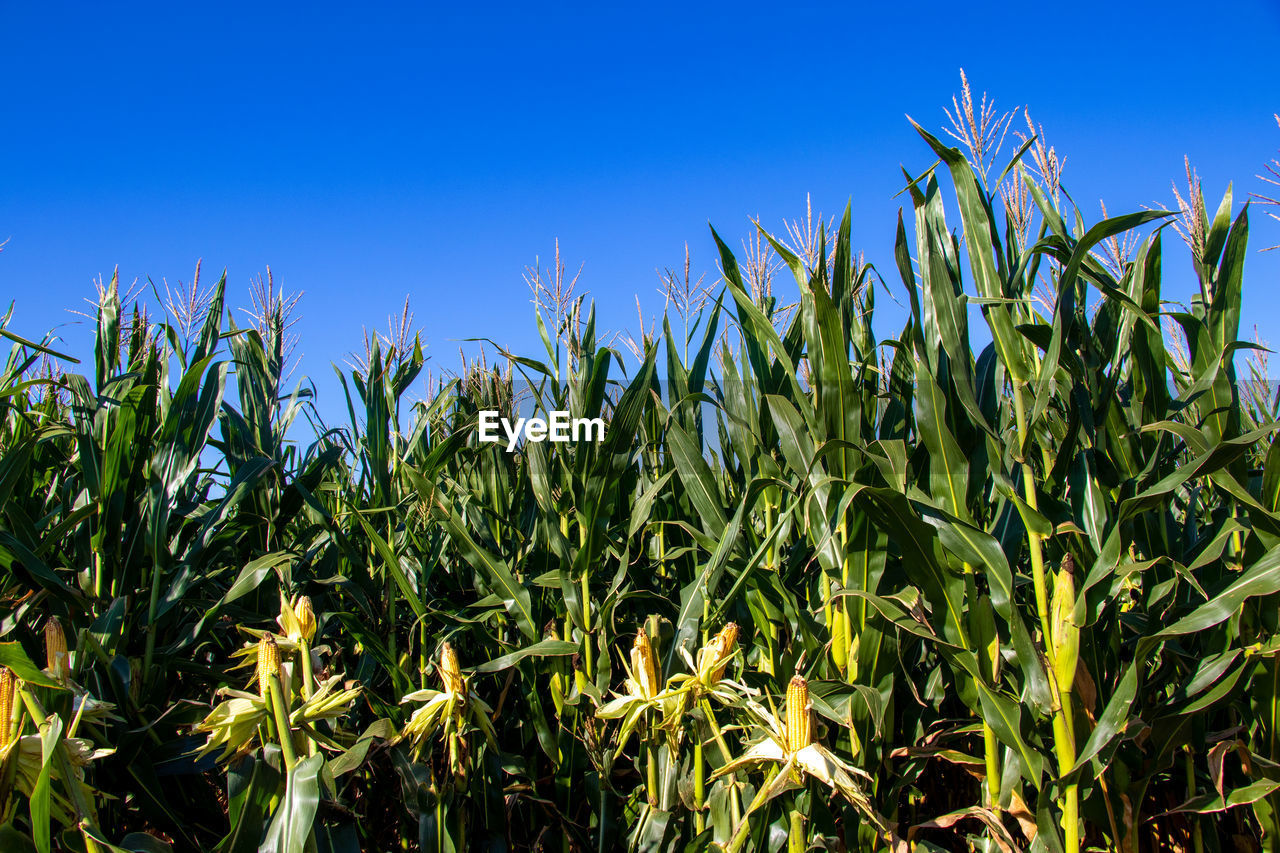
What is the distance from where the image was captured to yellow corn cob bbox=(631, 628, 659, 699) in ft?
4.91

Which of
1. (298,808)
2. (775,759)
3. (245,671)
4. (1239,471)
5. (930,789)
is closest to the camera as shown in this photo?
(298,808)

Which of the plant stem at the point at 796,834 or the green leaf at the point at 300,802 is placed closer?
the green leaf at the point at 300,802

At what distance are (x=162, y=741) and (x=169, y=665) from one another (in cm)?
18

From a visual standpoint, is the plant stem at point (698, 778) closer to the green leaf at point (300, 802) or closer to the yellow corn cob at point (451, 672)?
the yellow corn cob at point (451, 672)

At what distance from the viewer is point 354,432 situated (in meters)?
2.51

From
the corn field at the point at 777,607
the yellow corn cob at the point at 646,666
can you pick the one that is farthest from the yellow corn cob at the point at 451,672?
the yellow corn cob at the point at 646,666

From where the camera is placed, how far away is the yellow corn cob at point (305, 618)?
4.36 feet

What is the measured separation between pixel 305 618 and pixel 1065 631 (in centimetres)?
138

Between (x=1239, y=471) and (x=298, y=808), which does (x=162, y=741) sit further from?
(x=1239, y=471)

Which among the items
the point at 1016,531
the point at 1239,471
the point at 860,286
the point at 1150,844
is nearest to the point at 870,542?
the point at 1016,531

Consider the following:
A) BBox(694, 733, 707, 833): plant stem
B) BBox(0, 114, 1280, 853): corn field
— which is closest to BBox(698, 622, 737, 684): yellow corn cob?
BBox(0, 114, 1280, 853): corn field

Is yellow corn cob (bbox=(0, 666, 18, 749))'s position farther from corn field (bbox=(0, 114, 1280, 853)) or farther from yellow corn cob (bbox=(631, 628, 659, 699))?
yellow corn cob (bbox=(631, 628, 659, 699))

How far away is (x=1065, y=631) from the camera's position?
140 centimetres

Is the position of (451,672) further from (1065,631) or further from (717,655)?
(1065,631)
